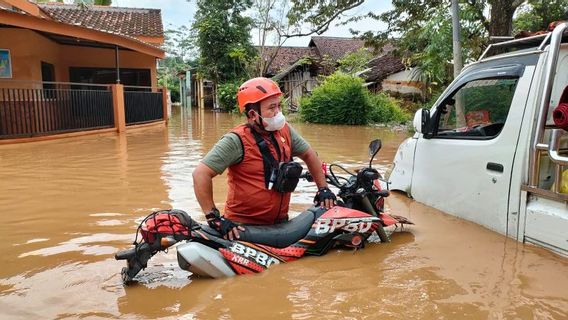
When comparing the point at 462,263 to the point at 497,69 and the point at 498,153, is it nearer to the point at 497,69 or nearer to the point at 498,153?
the point at 498,153

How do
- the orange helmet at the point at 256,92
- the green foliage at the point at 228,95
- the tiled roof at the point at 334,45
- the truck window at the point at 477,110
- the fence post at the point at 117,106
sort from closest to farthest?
the orange helmet at the point at 256,92
the truck window at the point at 477,110
the fence post at the point at 117,106
the green foliage at the point at 228,95
the tiled roof at the point at 334,45

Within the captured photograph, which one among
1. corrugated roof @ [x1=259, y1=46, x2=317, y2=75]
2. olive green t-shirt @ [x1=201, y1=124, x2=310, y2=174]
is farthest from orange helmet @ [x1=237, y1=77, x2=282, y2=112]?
corrugated roof @ [x1=259, y1=46, x2=317, y2=75]

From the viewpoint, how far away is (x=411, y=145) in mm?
5500

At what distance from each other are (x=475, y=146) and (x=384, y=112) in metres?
19.3

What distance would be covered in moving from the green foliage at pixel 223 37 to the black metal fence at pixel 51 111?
17709 millimetres

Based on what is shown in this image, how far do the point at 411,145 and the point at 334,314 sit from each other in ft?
9.45

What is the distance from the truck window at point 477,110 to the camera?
4.39 meters

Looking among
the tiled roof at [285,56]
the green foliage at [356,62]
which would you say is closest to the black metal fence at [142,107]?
the green foliage at [356,62]

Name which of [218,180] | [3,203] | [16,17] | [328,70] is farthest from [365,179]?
[328,70]

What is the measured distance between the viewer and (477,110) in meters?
4.96

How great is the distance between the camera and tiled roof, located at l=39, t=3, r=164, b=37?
69.5 feet

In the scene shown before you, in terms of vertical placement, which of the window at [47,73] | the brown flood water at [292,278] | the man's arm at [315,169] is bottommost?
the brown flood water at [292,278]

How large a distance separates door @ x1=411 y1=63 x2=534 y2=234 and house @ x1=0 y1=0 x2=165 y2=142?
35.2 feet

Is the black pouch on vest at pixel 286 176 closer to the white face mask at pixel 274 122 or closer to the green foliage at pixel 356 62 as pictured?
the white face mask at pixel 274 122
